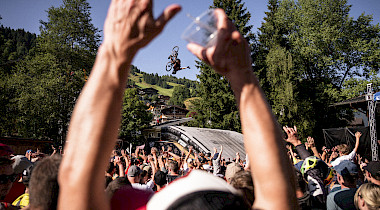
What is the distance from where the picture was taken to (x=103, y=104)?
840 mm

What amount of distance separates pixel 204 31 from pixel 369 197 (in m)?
2.92

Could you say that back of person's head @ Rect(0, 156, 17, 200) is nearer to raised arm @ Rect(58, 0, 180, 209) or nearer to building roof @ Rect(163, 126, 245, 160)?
raised arm @ Rect(58, 0, 180, 209)

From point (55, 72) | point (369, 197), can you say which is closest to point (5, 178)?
point (369, 197)

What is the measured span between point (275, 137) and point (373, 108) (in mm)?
15727

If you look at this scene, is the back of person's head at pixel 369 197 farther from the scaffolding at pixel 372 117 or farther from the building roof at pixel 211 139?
the building roof at pixel 211 139

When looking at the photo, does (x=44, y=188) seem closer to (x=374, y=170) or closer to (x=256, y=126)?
(x=256, y=126)

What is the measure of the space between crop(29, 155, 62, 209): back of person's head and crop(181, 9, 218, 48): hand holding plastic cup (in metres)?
1.18

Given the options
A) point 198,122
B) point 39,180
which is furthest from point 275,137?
point 198,122

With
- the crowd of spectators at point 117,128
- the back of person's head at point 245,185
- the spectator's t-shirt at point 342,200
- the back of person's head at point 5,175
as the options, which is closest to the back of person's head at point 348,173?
the spectator's t-shirt at point 342,200

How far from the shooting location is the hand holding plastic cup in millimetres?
1089

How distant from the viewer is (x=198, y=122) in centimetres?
3578

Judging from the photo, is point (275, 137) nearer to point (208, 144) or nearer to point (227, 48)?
point (227, 48)

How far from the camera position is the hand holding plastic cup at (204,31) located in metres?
1.09

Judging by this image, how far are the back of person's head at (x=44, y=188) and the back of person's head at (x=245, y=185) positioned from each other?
4.97ft
